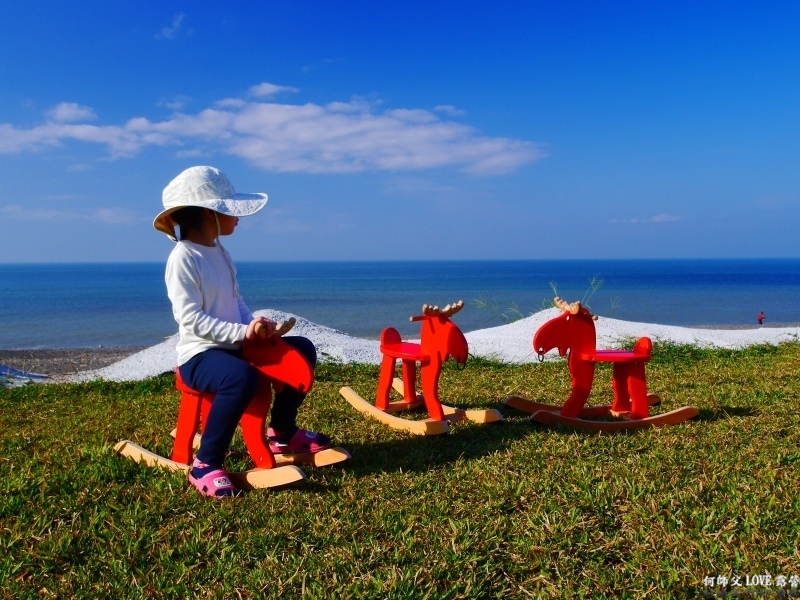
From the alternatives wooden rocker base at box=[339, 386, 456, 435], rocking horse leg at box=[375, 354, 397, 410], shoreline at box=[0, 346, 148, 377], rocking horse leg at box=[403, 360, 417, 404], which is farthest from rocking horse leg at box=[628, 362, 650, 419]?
shoreline at box=[0, 346, 148, 377]

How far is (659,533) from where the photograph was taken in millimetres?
2682

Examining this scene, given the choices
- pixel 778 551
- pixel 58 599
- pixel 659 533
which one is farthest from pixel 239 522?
pixel 778 551

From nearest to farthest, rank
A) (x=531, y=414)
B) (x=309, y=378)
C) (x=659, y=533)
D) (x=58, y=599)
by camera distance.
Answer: (x=58, y=599) → (x=659, y=533) → (x=309, y=378) → (x=531, y=414)

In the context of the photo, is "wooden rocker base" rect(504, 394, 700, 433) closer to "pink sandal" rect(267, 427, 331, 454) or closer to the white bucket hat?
"pink sandal" rect(267, 427, 331, 454)

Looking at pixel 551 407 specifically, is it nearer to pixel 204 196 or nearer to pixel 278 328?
pixel 278 328

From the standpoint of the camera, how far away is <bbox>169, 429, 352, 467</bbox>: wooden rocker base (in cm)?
359

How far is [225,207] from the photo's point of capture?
3.44 metres

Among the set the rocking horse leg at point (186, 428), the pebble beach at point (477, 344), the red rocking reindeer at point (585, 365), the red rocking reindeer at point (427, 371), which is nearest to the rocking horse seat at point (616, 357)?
the red rocking reindeer at point (585, 365)

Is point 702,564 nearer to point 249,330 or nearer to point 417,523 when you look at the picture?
point 417,523

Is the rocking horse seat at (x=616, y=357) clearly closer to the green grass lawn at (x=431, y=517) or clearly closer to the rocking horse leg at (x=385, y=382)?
the green grass lawn at (x=431, y=517)

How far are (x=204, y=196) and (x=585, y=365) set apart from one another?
2.67 metres

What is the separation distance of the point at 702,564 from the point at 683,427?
199 centimetres

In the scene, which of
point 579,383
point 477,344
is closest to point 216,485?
point 579,383

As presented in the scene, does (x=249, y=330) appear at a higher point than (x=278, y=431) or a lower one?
higher
